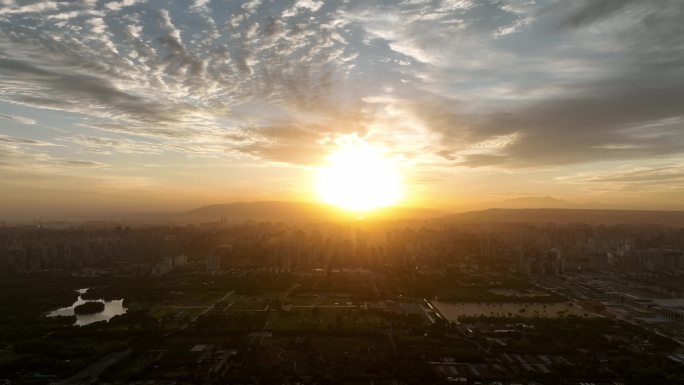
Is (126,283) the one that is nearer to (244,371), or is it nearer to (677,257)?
(244,371)

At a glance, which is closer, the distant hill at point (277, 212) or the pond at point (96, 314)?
the pond at point (96, 314)

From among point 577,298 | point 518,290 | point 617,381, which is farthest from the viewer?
point 518,290

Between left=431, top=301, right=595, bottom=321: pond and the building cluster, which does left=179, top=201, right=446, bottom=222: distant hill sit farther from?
left=431, top=301, right=595, bottom=321: pond

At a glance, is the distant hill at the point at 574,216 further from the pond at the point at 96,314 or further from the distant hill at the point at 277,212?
the pond at the point at 96,314

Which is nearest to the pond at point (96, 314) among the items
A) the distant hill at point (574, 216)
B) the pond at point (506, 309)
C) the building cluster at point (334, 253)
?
the building cluster at point (334, 253)

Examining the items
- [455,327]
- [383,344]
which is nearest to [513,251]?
[455,327]
